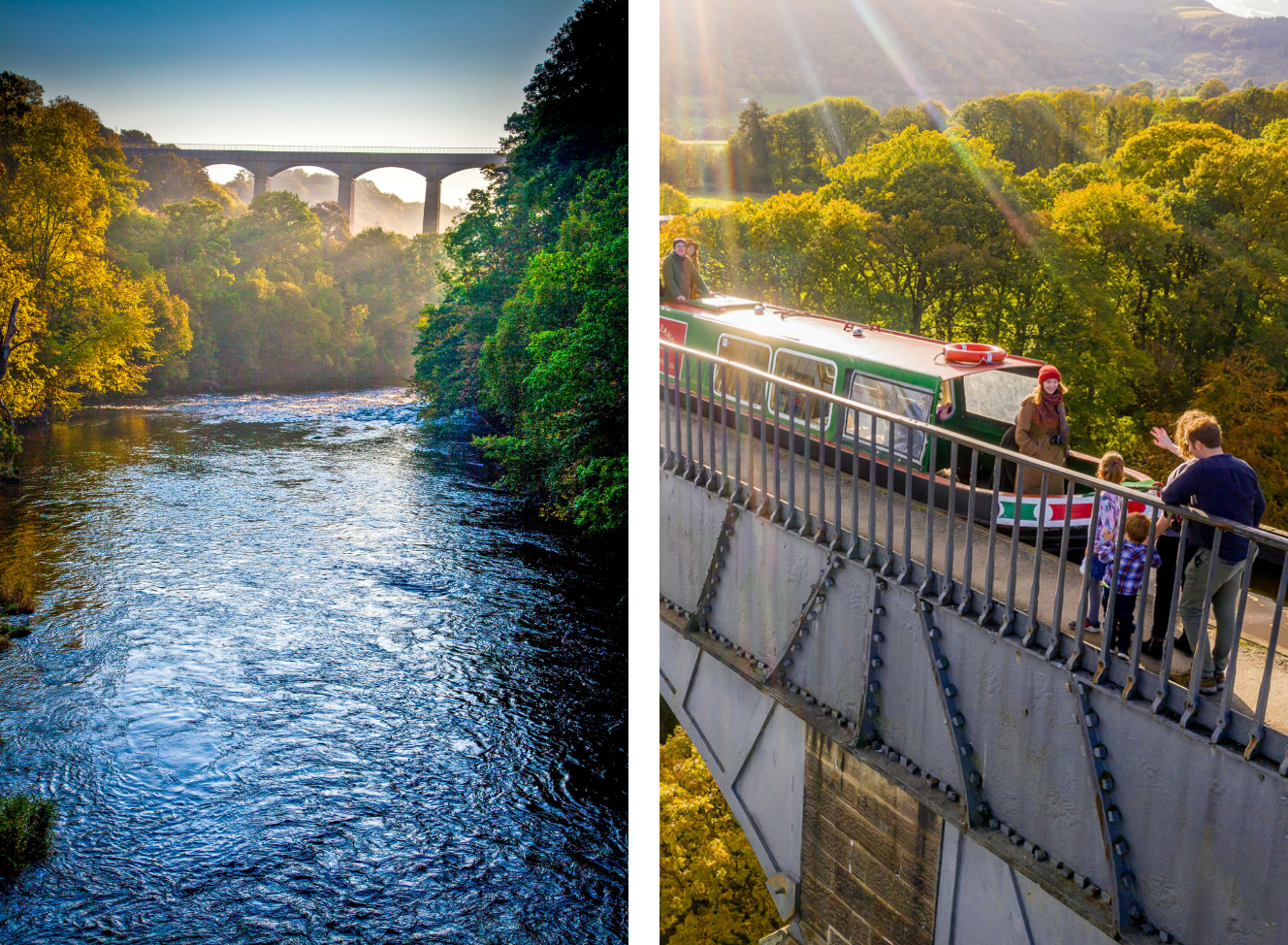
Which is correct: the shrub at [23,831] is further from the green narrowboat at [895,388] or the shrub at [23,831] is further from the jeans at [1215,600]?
the jeans at [1215,600]

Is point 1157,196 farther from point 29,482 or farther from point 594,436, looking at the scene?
point 29,482

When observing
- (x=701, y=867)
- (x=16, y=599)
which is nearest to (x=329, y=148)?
(x=16, y=599)

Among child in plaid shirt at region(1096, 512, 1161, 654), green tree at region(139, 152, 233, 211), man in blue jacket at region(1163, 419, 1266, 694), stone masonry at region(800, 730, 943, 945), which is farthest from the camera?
green tree at region(139, 152, 233, 211)

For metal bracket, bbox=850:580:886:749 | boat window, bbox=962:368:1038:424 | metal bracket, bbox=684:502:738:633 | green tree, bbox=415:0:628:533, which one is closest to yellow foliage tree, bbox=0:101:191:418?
green tree, bbox=415:0:628:533

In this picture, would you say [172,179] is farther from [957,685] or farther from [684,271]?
[957,685]

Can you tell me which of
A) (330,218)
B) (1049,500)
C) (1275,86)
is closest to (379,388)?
(330,218)

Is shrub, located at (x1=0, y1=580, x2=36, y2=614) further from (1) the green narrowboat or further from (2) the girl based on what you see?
(2) the girl

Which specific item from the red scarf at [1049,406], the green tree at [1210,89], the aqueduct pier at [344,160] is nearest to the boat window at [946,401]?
the red scarf at [1049,406]
